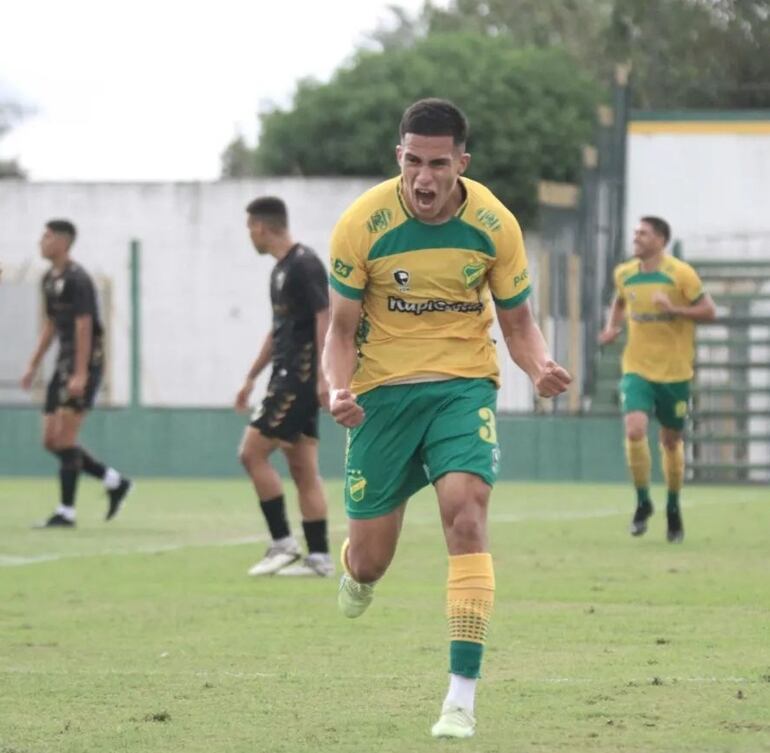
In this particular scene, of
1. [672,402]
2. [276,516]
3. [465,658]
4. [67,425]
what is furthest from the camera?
[67,425]

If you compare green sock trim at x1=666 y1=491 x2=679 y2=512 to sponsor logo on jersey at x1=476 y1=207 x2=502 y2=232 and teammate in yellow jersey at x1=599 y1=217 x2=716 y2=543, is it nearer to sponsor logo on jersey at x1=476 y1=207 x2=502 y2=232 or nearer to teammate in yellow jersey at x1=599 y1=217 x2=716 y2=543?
teammate in yellow jersey at x1=599 y1=217 x2=716 y2=543

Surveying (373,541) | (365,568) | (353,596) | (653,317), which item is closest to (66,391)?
(653,317)

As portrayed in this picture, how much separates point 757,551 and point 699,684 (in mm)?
6900

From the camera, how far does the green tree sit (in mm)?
50812

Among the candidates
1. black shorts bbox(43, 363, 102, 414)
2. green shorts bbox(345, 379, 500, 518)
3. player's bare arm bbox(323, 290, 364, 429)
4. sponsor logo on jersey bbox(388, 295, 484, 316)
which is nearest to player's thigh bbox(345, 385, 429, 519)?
green shorts bbox(345, 379, 500, 518)

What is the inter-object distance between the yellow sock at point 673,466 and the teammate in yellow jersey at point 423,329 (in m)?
8.26

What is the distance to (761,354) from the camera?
27.8 meters

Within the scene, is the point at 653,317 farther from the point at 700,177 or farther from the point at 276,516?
the point at 700,177

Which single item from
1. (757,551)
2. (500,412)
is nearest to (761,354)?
(500,412)

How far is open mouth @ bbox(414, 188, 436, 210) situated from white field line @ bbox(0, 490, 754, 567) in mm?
7318

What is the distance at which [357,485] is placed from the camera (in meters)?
8.14

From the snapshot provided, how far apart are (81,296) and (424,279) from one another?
10045 millimetres

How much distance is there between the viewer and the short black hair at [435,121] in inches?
305

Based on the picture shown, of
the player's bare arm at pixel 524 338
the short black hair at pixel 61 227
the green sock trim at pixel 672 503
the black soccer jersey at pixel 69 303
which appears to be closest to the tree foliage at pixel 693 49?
the black soccer jersey at pixel 69 303
